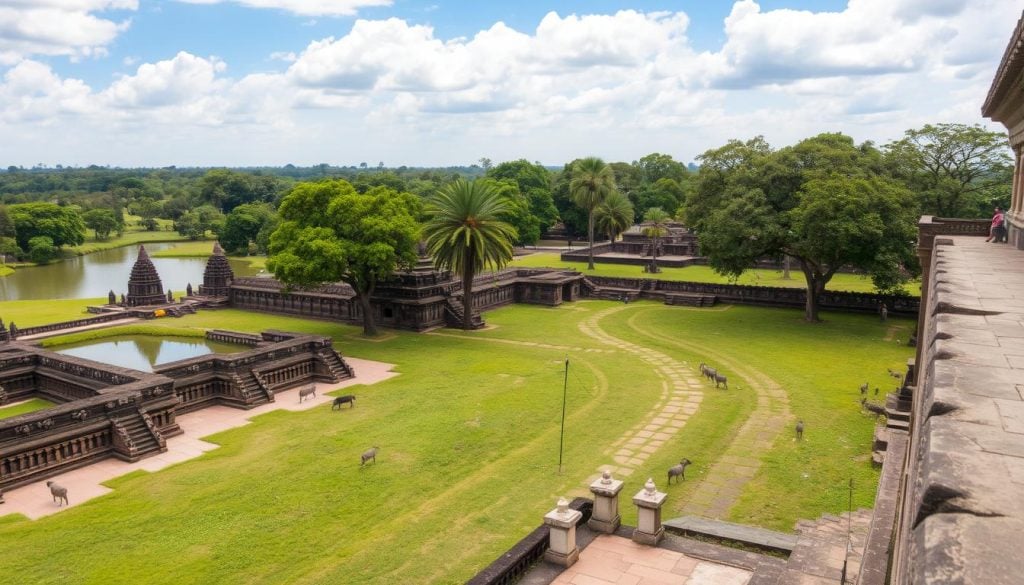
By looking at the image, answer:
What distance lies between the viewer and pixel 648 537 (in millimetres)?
13180

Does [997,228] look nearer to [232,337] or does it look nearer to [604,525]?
[604,525]

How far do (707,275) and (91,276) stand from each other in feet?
201

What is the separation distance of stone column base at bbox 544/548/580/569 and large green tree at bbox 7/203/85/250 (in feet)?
301

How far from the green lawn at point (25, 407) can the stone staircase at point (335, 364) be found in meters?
10.1

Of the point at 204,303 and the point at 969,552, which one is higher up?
the point at 969,552

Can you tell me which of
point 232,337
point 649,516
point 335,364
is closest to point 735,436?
point 649,516

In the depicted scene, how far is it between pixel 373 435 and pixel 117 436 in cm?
772

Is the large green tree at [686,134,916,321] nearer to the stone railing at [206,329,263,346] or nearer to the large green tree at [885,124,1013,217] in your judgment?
the large green tree at [885,124,1013,217]

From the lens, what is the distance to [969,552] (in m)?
3.02

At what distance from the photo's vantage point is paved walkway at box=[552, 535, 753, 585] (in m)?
11.9

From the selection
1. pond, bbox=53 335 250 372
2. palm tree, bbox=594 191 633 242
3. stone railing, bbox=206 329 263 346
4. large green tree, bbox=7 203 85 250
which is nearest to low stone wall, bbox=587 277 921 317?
palm tree, bbox=594 191 633 242

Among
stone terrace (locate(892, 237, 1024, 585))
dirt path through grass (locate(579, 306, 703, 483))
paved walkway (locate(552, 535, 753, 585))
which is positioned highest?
stone terrace (locate(892, 237, 1024, 585))

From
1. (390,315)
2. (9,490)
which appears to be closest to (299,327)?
(390,315)

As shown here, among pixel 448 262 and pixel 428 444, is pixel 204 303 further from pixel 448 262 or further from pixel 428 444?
pixel 428 444
